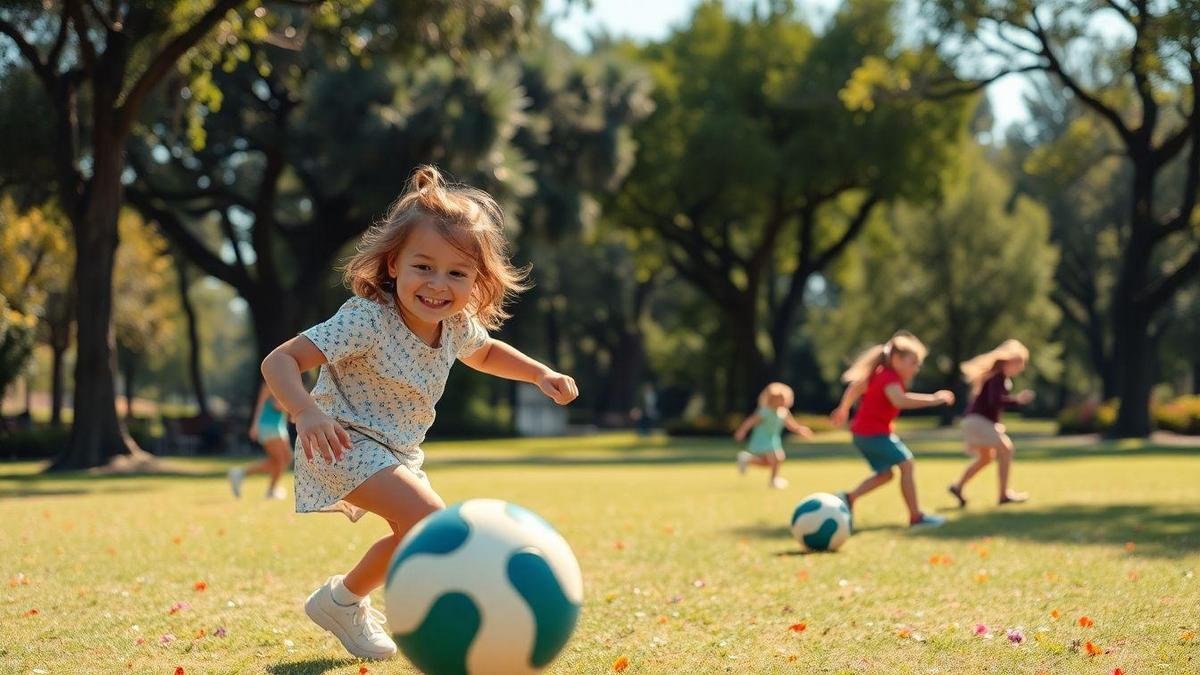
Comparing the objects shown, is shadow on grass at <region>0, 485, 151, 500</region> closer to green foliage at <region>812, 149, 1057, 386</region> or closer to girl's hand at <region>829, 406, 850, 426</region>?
girl's hand at <region>829, 406, 850, 426</region>

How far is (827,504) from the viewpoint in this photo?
10070 mm

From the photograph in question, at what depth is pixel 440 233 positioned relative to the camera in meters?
5.62

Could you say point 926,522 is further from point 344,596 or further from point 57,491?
point 57,491

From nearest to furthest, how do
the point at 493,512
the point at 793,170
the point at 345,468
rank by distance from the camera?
the point at 493,512 → the point at 345,468 → the point at 793,170

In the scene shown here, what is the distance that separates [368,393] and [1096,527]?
8.30 m

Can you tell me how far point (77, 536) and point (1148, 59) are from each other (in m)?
18.7

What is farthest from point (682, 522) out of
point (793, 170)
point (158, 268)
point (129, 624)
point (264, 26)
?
point (158, 268)

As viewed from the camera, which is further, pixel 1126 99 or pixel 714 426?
pixel 714 426

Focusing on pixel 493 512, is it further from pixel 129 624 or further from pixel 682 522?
pixel 682 522

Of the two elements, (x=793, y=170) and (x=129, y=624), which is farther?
(x=793, y=170)

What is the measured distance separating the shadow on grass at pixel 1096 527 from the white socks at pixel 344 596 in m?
→ 6.12

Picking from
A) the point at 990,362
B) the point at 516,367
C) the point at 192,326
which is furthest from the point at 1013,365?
the point at 192,326

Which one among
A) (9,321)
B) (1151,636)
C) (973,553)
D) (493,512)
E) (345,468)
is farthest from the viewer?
(9,321)

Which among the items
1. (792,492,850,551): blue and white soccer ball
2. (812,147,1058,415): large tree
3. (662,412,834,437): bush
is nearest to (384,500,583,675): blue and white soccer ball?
(792,492,850,551): blue and white soccer ball
